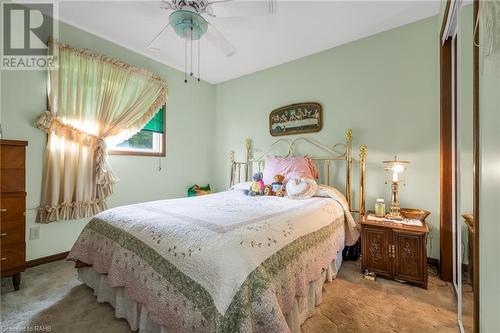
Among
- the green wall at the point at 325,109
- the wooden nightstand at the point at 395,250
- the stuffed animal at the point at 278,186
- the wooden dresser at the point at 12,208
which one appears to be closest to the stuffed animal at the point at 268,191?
the stuffed animal at the point at 278,186

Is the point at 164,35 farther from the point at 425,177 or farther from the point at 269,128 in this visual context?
the point at 425,177

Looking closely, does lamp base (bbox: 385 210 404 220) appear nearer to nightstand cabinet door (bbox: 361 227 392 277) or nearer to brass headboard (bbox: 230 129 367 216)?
nightstand cabinet door (bbox: 361 227 392 277)

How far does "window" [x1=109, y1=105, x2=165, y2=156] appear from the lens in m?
3.15

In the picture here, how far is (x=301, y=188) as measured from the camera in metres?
2.50

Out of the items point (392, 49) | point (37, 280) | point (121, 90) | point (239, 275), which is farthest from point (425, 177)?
point (37, 280)

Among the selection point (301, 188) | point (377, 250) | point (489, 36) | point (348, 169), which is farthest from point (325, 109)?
point (489, 36)

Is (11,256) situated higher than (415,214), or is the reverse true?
(415,214)

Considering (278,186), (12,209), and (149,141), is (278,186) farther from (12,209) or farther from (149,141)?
(12,209)

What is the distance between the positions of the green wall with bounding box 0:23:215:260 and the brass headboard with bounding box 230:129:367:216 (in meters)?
0.79

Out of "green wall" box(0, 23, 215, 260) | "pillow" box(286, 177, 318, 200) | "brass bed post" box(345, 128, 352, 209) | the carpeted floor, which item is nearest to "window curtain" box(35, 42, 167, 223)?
"green wall" box(0, 23, 215, 260)

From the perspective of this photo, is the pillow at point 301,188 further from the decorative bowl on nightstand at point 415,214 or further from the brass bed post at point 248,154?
the brass bed post at point 248,154

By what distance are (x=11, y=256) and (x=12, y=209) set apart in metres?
0.39

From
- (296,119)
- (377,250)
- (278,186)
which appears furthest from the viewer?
(296,119)

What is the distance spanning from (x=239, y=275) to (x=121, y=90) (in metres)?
2.98
